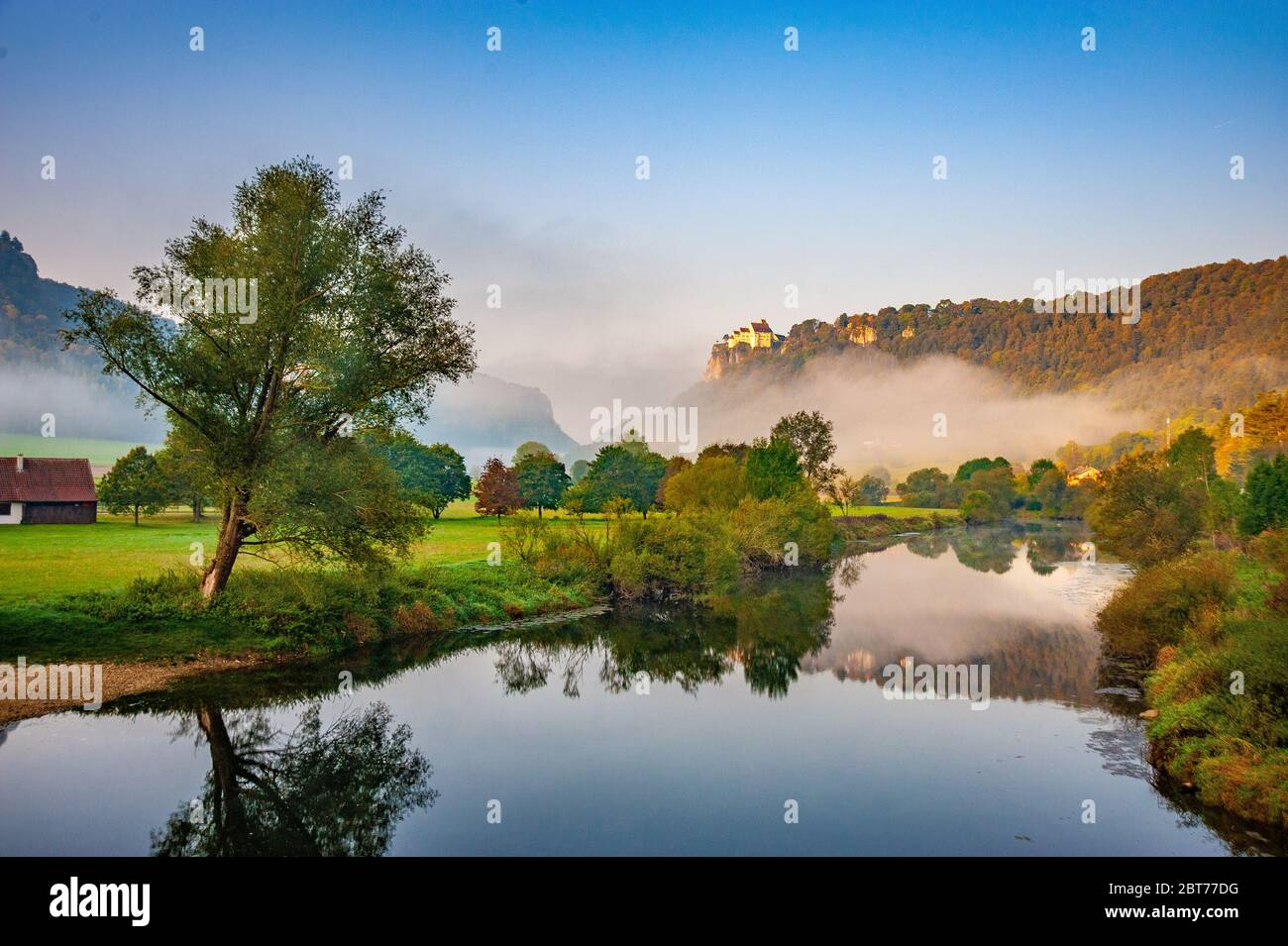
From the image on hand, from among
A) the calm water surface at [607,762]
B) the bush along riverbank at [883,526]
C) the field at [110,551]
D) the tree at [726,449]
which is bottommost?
the bush along riverbank at [883,526]

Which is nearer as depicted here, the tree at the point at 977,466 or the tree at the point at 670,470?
the tree at the point at 670,470

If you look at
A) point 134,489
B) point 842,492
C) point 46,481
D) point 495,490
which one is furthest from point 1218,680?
point 842,492

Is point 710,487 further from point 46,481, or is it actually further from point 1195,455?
point 1195,455

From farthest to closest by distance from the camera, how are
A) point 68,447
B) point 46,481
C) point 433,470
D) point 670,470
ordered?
1. point 68,447
2. point 670,470
3. point 433,470
4. point 46,481

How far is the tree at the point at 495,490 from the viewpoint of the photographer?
253ft

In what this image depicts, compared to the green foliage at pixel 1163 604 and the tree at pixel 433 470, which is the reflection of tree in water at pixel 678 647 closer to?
the green foliage at pixel 1163 604

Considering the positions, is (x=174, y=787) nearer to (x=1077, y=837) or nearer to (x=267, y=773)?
(x=267, y=773)

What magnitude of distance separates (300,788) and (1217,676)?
19.1 m

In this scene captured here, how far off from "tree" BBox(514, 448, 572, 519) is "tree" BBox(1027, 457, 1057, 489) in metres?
96.3

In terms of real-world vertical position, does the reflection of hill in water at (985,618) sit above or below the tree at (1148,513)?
below

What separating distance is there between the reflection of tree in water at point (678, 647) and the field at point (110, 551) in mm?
10630

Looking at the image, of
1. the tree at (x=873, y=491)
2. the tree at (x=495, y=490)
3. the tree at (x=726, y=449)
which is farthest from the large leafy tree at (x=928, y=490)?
the tree at (x=495, y=490)

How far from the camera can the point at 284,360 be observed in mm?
24500

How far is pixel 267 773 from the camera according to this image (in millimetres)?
15047
